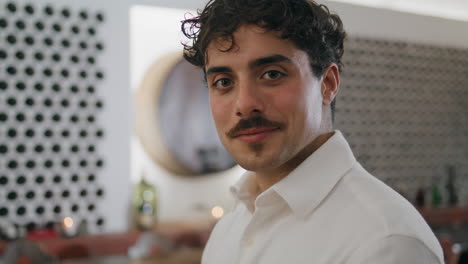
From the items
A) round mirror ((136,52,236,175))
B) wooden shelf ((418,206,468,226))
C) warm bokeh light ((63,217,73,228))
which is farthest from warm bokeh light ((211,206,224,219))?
wooden shelf ((418,206,468,226))

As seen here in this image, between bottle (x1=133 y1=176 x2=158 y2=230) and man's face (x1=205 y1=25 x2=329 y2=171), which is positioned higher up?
man's face (x1=205 y1=25 x2=329 y2=171)

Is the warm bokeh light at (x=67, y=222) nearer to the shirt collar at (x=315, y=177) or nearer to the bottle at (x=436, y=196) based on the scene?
the shirt collar at (x=315, y=177)

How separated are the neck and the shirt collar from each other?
0.03 m

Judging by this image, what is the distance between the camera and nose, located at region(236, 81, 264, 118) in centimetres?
90

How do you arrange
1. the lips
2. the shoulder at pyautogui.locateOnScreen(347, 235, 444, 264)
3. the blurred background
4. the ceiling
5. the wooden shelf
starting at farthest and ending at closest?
the ceiling < the wooden shelf < the blurred background < the lips < the shoulder at pyautogui.locateOnScreen(347, 235, 444, 264)

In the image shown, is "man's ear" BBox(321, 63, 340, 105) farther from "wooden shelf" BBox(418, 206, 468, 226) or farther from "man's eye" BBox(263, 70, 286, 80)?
"wooden shelf" BBox(418, 206, 468, 226)

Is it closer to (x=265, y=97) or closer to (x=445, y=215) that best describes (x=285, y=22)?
(x=265, y=97)

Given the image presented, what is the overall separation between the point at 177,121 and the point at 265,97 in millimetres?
2731

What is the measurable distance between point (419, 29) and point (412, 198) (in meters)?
1.75

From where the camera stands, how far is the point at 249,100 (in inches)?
35.6

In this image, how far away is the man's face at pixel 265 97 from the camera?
0.91 m

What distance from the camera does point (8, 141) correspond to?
113 inches

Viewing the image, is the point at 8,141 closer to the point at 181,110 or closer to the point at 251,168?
the point at 181,110

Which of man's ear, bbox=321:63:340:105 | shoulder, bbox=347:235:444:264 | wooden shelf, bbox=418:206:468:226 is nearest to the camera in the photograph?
shoulder, bbox=347:235:444:264
